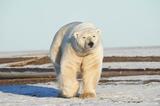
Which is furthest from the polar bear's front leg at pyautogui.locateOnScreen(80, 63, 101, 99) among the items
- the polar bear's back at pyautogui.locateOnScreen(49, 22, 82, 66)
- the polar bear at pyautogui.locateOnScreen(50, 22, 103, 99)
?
the polar bear's back at pyautogui.locateOnScreen(49, 22, 82, 66)

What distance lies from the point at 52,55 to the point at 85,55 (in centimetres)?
143

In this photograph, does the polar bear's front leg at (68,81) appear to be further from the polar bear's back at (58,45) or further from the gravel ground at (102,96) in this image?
the polar bear's back at (58,45)

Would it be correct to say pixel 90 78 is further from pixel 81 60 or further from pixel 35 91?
pixel 35 91

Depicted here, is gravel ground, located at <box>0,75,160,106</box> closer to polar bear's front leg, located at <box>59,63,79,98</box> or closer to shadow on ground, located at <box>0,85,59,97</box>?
shadow on ground, located at <box>0,85,59,97</box>

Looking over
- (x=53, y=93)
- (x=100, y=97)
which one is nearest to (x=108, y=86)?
(x=53, y=93)

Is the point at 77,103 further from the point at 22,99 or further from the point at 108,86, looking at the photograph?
the point at 108,86

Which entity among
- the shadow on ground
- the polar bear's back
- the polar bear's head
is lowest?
the shadow on ground

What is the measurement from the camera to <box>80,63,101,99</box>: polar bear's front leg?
13.0 m

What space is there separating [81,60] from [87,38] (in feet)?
2.31

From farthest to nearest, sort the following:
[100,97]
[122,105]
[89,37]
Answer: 1. [100,97]
2. [89,37]
3. [122,105]

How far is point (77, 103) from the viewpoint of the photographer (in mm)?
12078

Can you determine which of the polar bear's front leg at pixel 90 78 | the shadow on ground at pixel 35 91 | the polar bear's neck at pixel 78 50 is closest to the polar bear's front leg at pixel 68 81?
the polar bear's front leg at pixel 90 78

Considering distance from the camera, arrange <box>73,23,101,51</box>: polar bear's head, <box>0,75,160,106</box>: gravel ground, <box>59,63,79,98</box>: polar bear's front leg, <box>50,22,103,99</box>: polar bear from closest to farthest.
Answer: <box>0,75,160,106</box>: gravel ground, <box>73,23,101,51</box>: polar bear's head, <box>50,22,103,99</box>: polar bear, <box>59,63,79,98</box>: polar bear's front leg

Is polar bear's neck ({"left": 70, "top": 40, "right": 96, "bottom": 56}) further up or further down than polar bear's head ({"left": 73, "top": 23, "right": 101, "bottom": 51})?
further down
